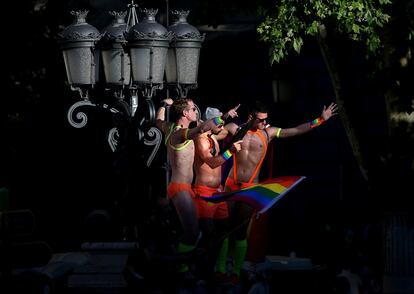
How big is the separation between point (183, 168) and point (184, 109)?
671 mm

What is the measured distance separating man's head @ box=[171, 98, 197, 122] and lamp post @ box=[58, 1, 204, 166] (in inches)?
6.6

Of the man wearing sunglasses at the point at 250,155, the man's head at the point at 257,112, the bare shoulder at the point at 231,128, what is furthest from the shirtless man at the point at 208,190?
the man's head at the point at 257,112

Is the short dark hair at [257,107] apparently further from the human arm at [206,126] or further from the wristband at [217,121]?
the wristband at [217,121]

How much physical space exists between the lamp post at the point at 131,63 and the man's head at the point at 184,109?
0.17 m

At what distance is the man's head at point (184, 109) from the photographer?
18.8 m

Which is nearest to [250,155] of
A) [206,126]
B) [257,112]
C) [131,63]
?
[257,112]

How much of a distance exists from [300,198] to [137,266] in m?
10.2

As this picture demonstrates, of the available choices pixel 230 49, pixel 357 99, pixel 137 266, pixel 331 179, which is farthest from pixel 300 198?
pixel 137 266

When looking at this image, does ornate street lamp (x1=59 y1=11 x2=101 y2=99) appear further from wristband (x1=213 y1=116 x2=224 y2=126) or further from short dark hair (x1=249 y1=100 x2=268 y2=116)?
short dark hair (x1=249 y1=100 x2=268 y2=116)

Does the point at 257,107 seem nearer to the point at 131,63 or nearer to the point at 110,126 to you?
the point at 131,63

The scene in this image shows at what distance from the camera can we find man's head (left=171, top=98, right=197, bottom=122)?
18.8m

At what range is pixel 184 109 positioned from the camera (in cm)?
1894

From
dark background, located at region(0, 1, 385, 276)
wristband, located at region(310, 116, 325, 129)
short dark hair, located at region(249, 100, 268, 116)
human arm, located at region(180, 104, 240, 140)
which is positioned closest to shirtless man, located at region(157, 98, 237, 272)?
human arm, located at region(180, 104, 240, 140)

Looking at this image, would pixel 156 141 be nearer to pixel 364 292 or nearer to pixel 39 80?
pixel 364 292
